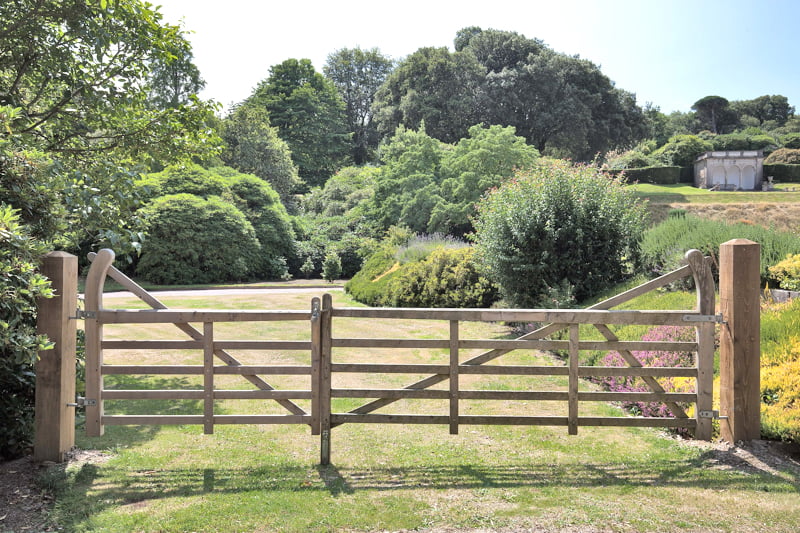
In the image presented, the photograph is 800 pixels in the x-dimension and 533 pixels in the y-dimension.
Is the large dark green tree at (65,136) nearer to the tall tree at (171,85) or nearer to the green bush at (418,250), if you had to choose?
the green bush at (418,250)

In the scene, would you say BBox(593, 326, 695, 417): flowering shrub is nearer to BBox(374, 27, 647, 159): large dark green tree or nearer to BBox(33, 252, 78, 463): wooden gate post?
BBox(33, 252, 78, 463): wooden gate post

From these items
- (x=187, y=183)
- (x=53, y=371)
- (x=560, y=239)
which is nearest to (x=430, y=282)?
(x=560, y=239)

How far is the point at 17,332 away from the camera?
4.22m

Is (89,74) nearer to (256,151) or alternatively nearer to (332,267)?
(332,267)

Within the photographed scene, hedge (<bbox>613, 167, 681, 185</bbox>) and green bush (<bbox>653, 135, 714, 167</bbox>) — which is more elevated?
green bush (<bbox>653, 135, 714, 167</bbox>)

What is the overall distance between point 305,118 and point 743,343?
149ft

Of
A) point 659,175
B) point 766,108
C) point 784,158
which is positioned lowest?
point 659,175

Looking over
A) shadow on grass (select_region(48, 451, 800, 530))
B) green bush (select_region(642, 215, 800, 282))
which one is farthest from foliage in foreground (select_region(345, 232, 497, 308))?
shadow on grass (select_region(48, 451, 800, 530))

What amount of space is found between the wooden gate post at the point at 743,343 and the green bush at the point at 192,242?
22734 millimetres

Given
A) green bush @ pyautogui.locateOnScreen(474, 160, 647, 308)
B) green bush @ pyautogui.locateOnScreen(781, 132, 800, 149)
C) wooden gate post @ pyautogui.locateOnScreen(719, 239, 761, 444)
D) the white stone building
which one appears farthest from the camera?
green bush @ pyautogui.locateOnScreen(781, 132, 800, 149)

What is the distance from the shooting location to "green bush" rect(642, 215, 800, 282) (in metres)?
10.2

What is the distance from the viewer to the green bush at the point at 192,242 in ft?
80.3

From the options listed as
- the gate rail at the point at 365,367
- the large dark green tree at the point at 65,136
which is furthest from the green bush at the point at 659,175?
the gate rail at the point at 365,367

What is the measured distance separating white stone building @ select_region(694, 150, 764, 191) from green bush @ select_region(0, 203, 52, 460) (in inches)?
1977
